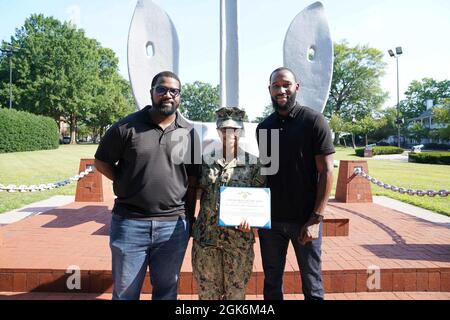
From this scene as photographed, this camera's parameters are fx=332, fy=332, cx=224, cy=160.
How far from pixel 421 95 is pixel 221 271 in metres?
61.0

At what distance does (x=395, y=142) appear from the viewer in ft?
163

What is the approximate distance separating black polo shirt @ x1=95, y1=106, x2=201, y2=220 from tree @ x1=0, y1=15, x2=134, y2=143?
108 ft

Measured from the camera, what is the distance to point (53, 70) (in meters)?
31.2

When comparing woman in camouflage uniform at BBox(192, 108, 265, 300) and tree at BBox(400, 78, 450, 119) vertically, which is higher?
tree at BBox(400, 78, 450, 119)

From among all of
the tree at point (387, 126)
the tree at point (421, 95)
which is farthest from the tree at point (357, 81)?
the tree at point (421, 95)

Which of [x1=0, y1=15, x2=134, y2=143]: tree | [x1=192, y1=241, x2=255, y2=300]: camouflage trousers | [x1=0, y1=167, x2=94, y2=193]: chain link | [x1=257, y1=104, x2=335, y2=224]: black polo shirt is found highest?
[x1=0, y1=15, x2=134, y2=143]: tree

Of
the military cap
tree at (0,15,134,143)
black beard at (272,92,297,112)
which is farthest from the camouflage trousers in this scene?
tree at (0,15,134,143)

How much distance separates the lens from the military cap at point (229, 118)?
2.00 m

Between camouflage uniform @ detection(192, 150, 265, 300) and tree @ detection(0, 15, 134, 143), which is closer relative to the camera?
camouflage uniform @ detection(192, 150, 265, 300)

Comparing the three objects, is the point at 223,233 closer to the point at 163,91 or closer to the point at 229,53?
the point at 163,91

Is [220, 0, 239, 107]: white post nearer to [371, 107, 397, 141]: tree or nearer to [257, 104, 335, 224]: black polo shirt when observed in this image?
[257, 104, 335, 224]: black polo shirt

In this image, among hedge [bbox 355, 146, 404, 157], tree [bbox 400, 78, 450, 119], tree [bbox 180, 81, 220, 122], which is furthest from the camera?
tree [bbox 180, 81, 220, 122]

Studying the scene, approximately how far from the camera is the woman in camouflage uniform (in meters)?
2.01

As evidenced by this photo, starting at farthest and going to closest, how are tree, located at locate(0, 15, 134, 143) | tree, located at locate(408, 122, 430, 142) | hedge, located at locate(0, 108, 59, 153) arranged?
tree, located at locate(408, 122, 430, 142) → tree, located at locate(0, 15, 134, 143) → hedge, located at locate(0, 108, 59, 153)
